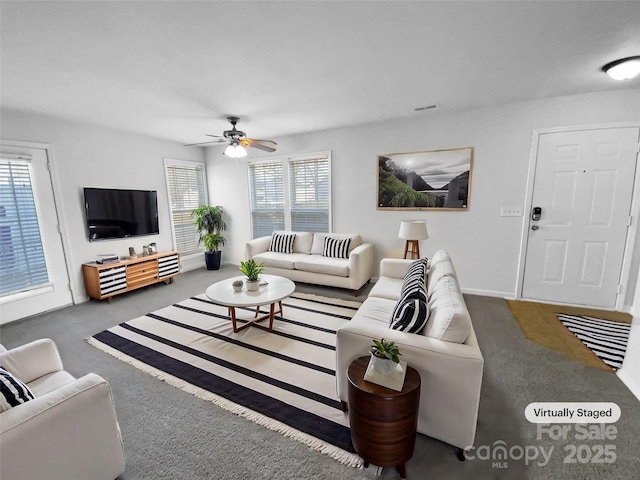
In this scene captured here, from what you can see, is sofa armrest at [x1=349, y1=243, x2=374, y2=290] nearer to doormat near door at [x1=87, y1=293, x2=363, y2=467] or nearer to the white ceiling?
doormat near door at [x1=87, y1=293, x2=363, y2=467]

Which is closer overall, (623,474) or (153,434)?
(623,474)

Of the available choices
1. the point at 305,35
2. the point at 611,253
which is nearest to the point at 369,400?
the point at 305,35

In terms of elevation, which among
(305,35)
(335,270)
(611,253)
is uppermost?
(305,35)

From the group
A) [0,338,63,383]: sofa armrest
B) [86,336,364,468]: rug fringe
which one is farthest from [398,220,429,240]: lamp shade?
[0,338,63,383]: sofa armrest

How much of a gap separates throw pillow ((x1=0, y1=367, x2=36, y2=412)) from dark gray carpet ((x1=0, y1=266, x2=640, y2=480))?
0.67 meters

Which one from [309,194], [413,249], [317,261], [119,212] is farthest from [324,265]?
[119,212]

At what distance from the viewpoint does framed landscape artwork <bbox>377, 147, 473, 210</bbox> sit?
12.2ft

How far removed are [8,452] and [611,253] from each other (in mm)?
5004

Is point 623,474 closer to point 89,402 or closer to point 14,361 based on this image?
point 89,402

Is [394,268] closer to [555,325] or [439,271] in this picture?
[439,271]

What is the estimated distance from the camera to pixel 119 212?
4.23 meters

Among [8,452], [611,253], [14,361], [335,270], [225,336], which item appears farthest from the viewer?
[335,270]

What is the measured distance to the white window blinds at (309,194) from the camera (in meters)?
4.71

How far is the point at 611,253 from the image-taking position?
319 cm
